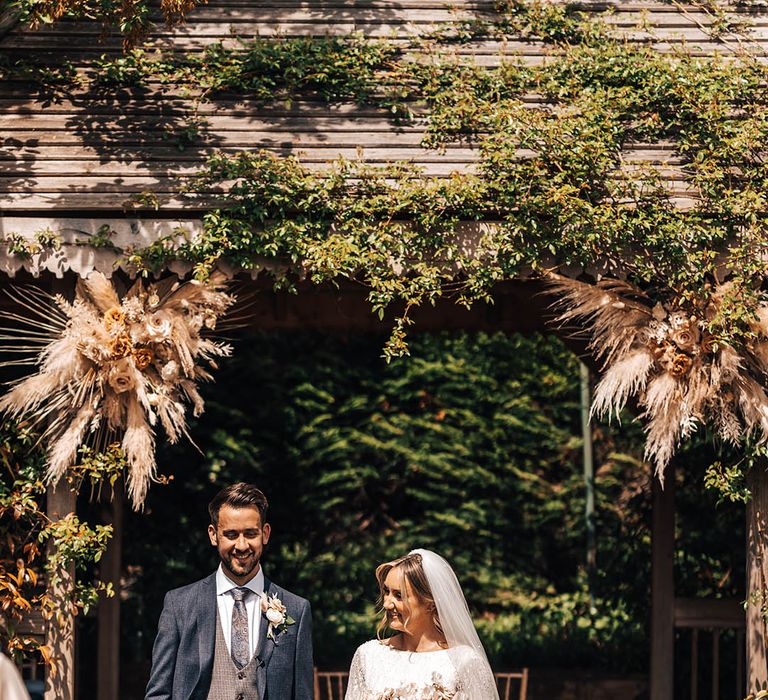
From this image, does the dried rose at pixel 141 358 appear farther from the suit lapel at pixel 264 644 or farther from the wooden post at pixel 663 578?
the wooden post at pixel 663 578

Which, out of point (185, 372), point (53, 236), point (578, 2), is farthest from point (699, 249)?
point (53, 236)

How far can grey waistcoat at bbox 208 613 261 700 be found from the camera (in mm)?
Result: 4762

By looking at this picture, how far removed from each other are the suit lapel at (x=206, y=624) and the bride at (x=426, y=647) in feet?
2.33

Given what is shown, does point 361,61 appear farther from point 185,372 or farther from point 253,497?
point 253,497

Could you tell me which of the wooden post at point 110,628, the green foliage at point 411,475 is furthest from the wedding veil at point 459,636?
the green foliage at point 411,475

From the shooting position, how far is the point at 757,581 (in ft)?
21.1

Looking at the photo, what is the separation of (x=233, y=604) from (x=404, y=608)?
0.72 m

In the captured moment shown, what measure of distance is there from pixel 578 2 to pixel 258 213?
282cm

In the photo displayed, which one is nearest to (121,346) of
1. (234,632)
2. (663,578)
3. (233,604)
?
(233,604)

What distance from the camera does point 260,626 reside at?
4.87m

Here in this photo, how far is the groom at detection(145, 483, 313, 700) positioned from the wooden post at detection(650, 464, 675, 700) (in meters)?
3.70

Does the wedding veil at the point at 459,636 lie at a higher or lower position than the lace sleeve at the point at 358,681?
higher

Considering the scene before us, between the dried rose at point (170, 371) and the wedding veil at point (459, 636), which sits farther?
the dried rose at point (170, 371)

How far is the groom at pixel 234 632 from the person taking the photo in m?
4.78
